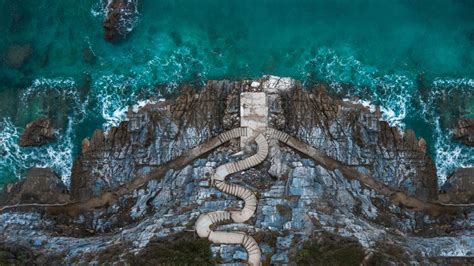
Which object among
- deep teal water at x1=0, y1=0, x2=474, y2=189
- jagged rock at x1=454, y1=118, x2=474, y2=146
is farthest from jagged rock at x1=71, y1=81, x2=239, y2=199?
jagged rock at x1=454, y1=118, x2=474, y2=146

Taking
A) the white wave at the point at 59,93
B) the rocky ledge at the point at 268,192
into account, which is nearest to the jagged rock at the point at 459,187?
the rocky ledge at the point at 268,192

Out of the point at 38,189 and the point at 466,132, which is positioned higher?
the point at 466,132

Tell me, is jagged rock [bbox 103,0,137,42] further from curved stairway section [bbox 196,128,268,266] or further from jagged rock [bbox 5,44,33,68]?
curved stairway section [bbox 196,128,268,266]

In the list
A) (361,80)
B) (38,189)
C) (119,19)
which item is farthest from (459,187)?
(38,189)

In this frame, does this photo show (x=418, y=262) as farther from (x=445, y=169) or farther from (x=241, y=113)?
(x=241, y=113)

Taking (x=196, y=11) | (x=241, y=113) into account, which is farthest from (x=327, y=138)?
(x=196, y=11)

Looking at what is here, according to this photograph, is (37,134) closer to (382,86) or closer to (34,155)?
(34,155)
